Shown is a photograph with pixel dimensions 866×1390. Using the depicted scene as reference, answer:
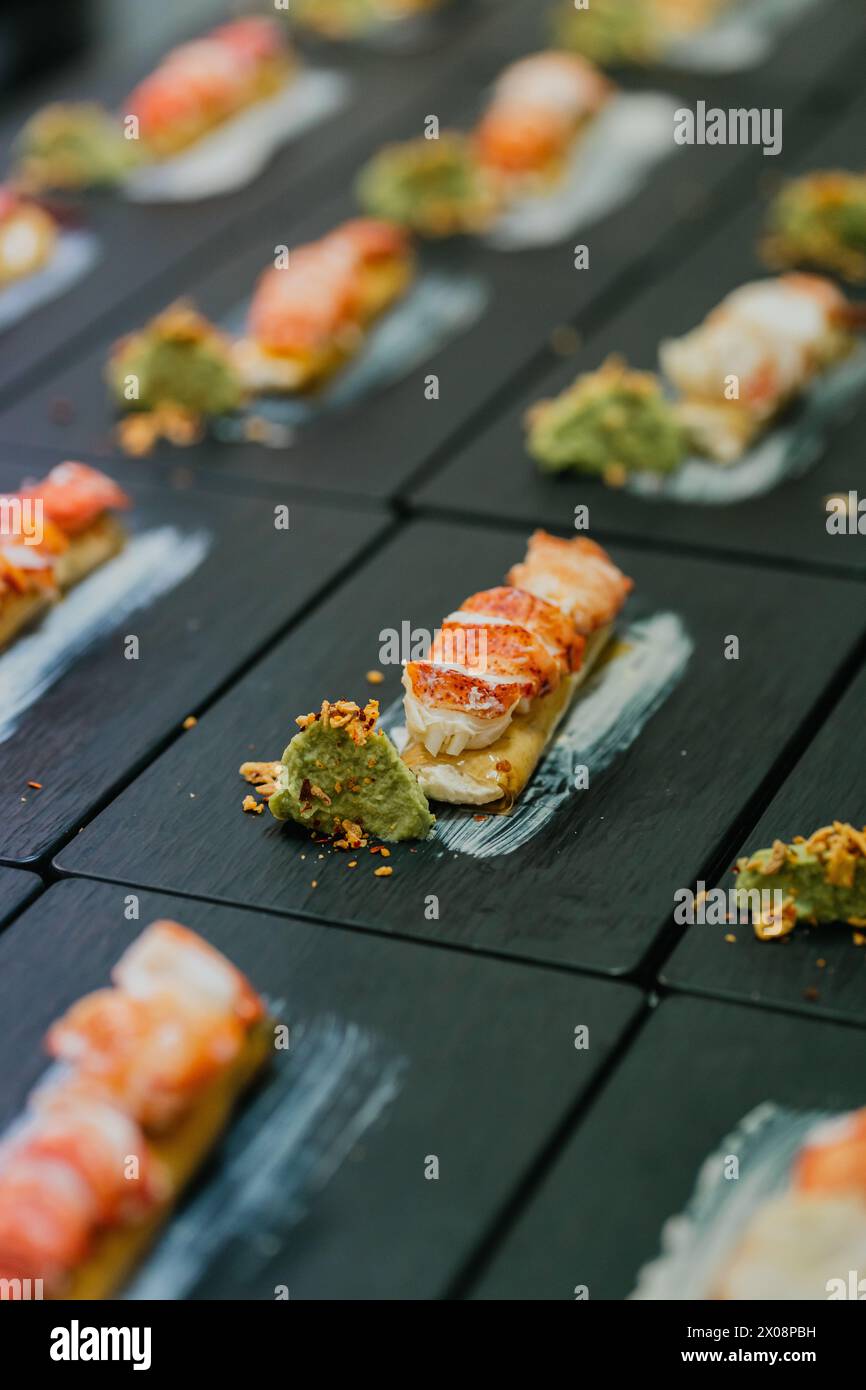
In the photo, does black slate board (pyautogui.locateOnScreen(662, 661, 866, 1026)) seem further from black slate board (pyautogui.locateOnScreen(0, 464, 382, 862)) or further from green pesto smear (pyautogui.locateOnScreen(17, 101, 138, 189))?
green pesto smear (pyautogui.locateOnScreen(17, 101, 138, 189))

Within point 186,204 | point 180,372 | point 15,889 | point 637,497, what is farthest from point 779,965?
point 186,204

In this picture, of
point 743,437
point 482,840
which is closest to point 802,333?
point 743,437

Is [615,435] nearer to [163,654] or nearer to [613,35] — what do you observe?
[163,654]

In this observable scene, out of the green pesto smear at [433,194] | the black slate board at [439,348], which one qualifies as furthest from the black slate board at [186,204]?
the green pesto smear at [433,194]

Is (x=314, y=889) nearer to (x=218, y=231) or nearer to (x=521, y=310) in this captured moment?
(x=521, y=310)

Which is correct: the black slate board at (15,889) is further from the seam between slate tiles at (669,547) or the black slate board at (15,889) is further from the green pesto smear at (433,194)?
the green pesto smear at (433,194)

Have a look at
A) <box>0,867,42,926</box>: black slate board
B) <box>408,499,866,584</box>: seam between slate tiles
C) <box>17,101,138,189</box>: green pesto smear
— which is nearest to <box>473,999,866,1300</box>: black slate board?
<box>0,867,42,926</box>: black slate board
